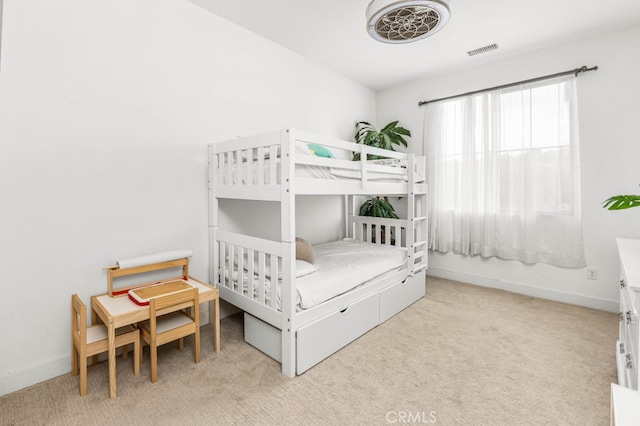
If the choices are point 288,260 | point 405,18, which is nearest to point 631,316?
point 288,260

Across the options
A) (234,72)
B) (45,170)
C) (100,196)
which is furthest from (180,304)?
(234,72)

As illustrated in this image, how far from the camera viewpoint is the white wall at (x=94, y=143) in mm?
1649

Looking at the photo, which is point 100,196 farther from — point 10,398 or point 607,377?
point 607,377

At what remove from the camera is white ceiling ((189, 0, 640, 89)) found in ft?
7.53

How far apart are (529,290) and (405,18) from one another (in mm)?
2932

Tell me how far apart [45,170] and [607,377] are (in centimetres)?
345

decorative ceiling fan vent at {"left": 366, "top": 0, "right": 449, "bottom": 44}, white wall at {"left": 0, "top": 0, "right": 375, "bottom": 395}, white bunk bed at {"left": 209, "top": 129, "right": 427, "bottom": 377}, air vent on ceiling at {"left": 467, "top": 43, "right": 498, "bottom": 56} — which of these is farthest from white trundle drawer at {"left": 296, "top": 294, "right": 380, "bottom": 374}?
air vent on ceiling at {"left": 467, "top": 43, "right": 498, "bottom": 56}

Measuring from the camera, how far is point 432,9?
186 cm

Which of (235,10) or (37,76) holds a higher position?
(235,10)

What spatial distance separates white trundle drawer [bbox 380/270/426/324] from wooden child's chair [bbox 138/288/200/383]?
4.72 feet

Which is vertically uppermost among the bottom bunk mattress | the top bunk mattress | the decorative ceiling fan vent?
the decorative ceiling fan vent

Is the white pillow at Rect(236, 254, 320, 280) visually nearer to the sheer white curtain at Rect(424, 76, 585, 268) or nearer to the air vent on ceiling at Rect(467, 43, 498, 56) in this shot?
the sheer white curtain at Rect(424, 76, 585, 268)

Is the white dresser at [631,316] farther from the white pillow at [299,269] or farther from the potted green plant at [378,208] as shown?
the potted green plant at [378,208]

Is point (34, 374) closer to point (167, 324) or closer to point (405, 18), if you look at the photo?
point (167, 324)
